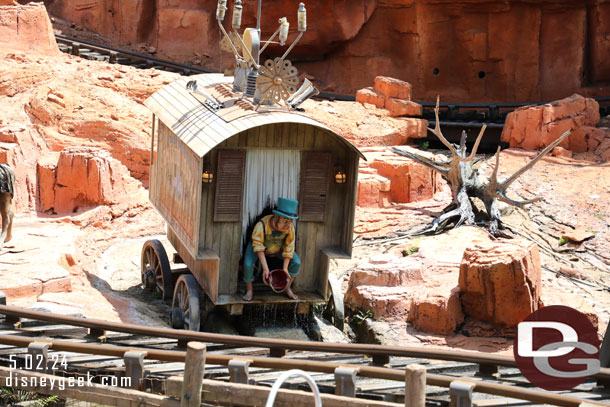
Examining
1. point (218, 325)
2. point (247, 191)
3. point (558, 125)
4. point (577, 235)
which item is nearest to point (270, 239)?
point (247, 191)

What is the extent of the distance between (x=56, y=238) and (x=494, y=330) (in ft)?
21.7

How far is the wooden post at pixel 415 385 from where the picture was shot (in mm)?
6547

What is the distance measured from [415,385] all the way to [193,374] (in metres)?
1.75

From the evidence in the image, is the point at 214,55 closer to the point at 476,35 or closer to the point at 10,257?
the point at 476,35

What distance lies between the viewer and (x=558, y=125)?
21.6m

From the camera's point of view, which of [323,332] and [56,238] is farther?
[56,238]

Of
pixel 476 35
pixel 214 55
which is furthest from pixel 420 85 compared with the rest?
pixel 214 55

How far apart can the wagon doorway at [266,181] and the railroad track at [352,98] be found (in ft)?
44.0

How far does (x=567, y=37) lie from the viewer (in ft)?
87.9

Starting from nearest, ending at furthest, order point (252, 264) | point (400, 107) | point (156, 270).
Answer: point (252, 264) → point (156, 270) → point (400, 107)

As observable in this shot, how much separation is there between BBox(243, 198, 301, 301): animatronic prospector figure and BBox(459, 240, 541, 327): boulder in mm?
2519

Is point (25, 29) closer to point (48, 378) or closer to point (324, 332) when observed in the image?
point (324, 332)

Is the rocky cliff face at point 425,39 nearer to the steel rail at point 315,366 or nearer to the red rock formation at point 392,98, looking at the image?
the red rock formation at point 392,98

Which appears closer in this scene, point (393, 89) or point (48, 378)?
point (48, 378)
